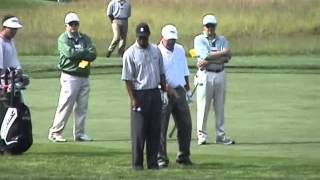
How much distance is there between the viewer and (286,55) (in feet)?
103

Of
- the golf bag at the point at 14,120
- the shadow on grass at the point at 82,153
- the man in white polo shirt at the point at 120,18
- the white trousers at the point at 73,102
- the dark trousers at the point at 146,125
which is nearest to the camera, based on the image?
the dark trousers at the point at 146,125

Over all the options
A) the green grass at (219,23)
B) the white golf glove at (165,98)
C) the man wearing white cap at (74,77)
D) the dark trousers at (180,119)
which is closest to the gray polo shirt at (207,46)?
the man wearing white cap at (74,77)

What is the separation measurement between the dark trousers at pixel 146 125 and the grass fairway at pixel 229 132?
0.68 feet

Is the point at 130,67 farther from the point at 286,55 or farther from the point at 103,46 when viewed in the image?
the point at 103,46

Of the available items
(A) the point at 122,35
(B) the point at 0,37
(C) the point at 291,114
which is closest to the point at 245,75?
(A) the point at 122,35

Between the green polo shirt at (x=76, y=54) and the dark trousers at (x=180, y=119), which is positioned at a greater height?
the green polo shirt at (x=76, y=54)

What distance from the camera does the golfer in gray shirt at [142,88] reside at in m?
13.0

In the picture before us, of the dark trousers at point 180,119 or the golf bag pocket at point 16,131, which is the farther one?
the golf bag pocket at point 16,131

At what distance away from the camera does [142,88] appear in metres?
13.0

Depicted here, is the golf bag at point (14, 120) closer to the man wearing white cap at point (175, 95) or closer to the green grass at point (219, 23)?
the man wearing white cap at point (175, 95)

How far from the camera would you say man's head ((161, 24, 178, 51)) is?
1377 centimetres

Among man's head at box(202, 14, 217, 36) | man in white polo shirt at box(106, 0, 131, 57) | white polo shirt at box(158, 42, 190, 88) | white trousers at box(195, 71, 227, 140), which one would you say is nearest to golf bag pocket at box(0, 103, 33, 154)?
white polo shirt at box(158, 42, 190, 88)

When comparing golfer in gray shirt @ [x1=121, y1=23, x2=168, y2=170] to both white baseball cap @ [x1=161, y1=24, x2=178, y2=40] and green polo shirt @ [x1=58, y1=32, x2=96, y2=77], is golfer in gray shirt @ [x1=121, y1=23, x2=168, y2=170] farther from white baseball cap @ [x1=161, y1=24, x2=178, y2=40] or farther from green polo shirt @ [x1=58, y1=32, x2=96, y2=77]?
green polo shirt @ [x1=58, y1=32, x2=96, y2=77]

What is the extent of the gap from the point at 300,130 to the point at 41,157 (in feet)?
14.6
